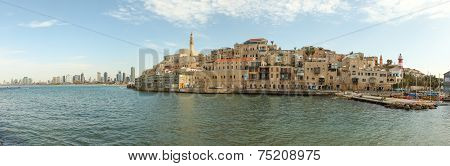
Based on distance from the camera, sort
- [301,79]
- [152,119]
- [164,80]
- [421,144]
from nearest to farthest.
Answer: [421,144] → [152,119] → [301,79] → [164,80]

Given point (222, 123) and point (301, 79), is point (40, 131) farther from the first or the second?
point (301, 79)

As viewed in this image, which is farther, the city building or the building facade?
the building facade

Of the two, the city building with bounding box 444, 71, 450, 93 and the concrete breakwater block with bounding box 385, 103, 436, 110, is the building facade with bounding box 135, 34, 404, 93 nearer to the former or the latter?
the city building with bounding box 444, 71, 450, 93

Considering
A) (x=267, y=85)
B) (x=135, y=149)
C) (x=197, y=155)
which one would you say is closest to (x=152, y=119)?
(x=135, y=149)

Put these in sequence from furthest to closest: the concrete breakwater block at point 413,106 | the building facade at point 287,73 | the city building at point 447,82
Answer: the building facade at point 287,73, the city building at point 447,82, the concrete breakwater block at point 413,106

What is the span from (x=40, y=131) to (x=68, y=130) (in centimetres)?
143

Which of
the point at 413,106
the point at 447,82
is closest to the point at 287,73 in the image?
the point at 447,82

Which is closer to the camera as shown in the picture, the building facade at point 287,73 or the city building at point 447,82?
the city building at point 447,82

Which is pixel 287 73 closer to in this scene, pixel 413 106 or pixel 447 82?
pixel 447 82

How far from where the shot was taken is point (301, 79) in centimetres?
5369

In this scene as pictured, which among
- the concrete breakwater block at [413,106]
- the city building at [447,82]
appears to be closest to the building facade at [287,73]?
the city building at [447,82]

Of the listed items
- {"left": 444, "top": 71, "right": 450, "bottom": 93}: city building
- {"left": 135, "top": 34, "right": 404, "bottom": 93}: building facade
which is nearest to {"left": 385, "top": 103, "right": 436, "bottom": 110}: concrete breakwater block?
{"left": 444, "top": 71, "right": 450, "bottom": 93}: city building

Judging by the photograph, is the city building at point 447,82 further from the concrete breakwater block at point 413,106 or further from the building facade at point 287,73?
the concrete breakwater block at point 413,106

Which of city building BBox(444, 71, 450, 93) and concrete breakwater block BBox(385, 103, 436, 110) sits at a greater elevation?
city building BBox(444, 71, 450, 93)
